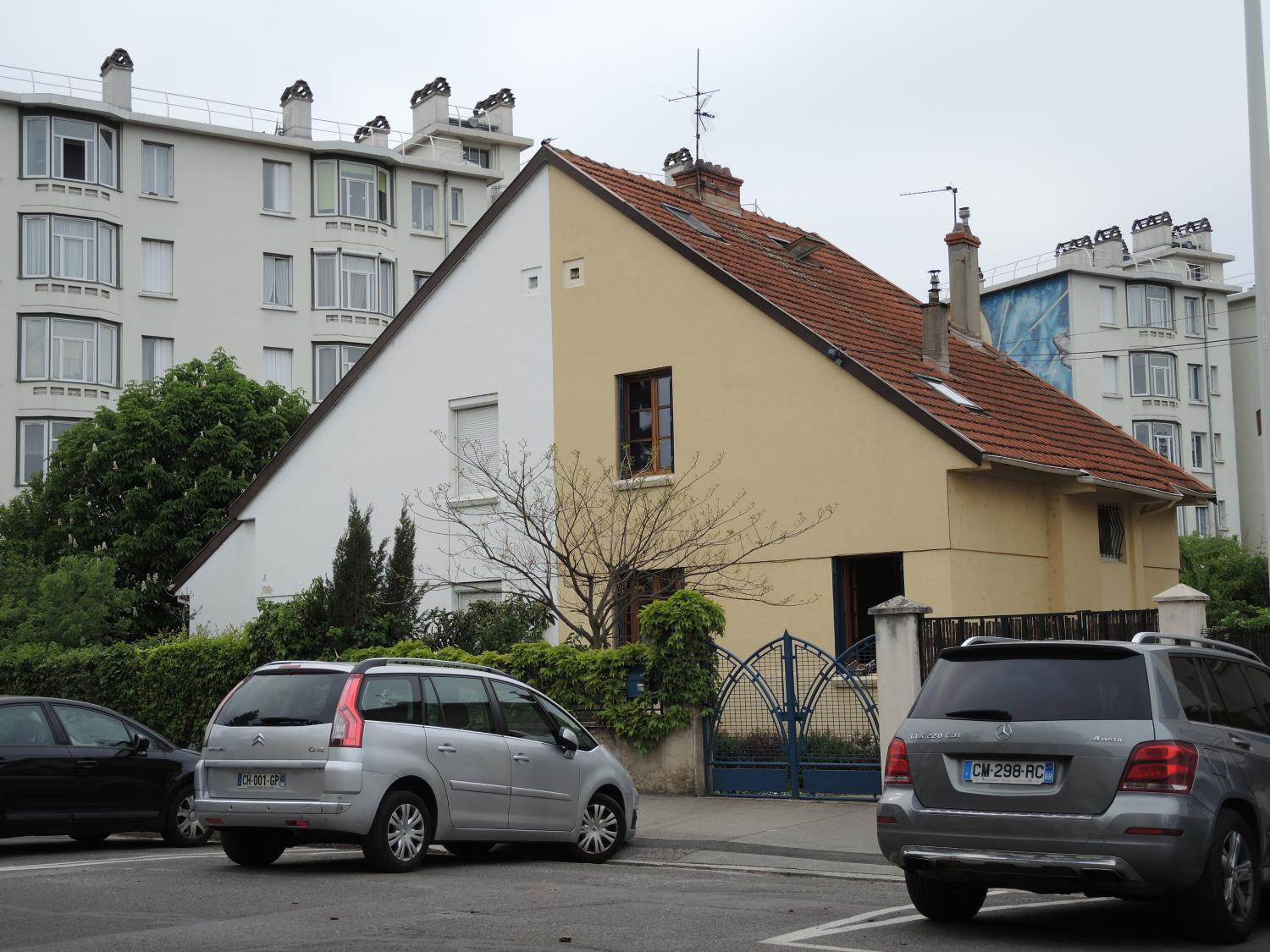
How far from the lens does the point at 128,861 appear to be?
13.0m

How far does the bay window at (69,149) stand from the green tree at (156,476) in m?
12.9

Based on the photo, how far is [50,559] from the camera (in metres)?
38.3

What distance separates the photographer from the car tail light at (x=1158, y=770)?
26.5ft

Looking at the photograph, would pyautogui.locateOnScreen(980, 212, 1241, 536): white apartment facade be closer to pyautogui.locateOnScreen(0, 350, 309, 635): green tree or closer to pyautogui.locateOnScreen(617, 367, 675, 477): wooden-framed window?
pyautogui.locateOnScreen(0, 350, 309, 635): green tree

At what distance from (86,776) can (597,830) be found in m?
4.67

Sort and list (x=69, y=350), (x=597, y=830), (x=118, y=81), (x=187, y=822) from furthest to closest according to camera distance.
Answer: (x=118, y=81), (x=69, y=350), (x=187, y=822), (x=597, y=830)

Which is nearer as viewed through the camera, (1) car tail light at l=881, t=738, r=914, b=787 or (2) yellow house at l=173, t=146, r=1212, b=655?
(1) car tail light at l=881, t=738, r=914, b=787

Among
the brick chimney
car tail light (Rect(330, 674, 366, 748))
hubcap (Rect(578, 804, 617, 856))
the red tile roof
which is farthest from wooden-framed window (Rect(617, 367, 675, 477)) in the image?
car tail light (Rect(330, 674, 366, 748))

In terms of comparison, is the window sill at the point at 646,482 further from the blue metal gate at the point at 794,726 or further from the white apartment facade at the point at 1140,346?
the white apartment facade at the point at 1140,346

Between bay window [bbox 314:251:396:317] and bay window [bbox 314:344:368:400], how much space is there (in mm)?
1370

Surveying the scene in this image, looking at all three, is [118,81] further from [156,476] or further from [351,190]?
[156,476]

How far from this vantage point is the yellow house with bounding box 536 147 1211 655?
66.2 ft

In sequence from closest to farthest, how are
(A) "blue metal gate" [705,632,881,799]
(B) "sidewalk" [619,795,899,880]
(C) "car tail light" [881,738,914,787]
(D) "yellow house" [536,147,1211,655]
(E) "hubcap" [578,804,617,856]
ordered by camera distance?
(C) "car tail light" [881,738,914,787]
(B) "sidewalk" [619,795,899,880]
(E) "hubcap" [578,804,617,856]
(A) "blue metal gate" [705,632,881,799]
(D) "yellow house" [536,147,1211,655]

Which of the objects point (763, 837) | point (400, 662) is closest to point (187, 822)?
point (400, 662)
